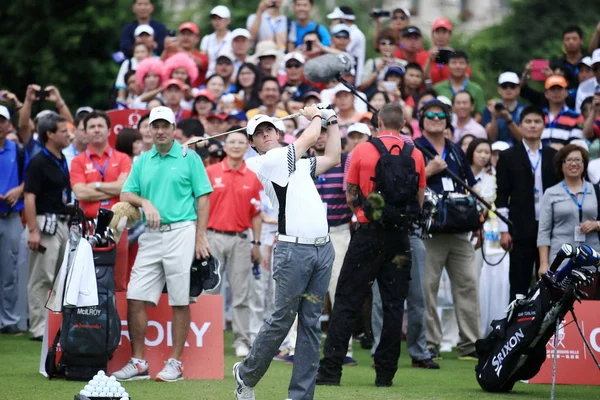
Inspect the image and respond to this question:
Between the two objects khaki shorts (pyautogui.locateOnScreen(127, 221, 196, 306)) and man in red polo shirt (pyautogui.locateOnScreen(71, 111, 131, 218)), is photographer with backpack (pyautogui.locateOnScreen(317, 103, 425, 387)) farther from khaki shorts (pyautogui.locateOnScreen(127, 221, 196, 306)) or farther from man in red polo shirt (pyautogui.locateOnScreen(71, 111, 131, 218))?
man in red polo shirt (pyautogui.locateOnScreen(71, 111, 131, 218))

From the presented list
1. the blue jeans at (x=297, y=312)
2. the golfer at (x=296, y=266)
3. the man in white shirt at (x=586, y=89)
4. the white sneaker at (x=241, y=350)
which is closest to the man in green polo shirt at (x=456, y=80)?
the man in white shirt at (x=586, y=89)

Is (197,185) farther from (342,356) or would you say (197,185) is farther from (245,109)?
(245,109)

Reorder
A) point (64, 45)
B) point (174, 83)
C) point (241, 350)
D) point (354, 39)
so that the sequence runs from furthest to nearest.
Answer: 1. point (64, 45)
2. point (354, 39)
3. point (174, 83)
4. point (241, 350)

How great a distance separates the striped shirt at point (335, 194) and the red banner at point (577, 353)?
2.95 m

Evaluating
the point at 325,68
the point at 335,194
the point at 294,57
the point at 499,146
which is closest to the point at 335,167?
the point at 335,194

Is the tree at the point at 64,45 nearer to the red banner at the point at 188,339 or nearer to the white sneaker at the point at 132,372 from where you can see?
the red banner at the point at 188,339

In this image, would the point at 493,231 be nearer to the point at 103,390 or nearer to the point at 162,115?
the point at 162,115

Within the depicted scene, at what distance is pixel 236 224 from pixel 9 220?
10.3 ft

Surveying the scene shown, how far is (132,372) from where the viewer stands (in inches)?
452

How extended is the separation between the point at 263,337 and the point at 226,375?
255cm

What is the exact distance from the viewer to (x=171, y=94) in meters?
17.5

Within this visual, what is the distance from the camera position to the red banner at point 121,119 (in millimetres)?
15672

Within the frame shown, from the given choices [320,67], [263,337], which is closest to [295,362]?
[263,337]

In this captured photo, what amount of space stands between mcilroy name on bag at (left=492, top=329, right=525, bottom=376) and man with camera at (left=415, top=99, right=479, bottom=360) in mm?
2381
